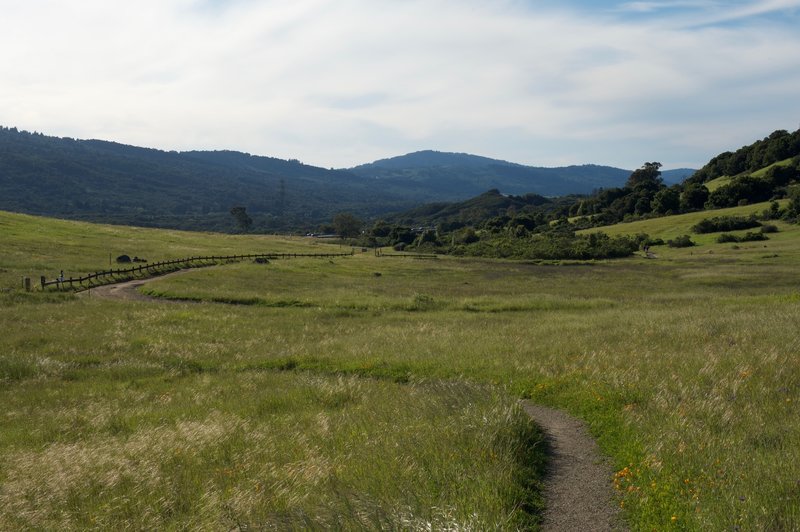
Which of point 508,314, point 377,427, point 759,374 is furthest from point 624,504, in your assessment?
point 508,314

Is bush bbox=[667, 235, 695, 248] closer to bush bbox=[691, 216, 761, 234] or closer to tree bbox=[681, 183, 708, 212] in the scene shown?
bush bbox=[691, 216, 761, 234]

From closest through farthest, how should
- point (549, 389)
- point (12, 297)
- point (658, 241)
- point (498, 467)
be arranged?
1. point (498, 467)
2. point (549, 389)
3. point (12, 297)
4. point (658, 241)

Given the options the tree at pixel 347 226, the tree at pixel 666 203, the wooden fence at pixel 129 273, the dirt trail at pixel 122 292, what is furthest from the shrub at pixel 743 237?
the tree at pixel 347 226

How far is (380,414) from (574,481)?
16.6 feet

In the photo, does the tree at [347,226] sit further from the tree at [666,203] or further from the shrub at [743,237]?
the shrub at [743,237]

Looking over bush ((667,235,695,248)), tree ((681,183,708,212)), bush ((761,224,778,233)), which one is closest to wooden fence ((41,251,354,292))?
bush ((667,235,695,248))

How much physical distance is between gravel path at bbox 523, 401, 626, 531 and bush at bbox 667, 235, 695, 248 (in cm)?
9347

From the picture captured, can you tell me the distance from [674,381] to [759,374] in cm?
178

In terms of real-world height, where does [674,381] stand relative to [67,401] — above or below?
above

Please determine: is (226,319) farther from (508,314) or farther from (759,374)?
(759,374)

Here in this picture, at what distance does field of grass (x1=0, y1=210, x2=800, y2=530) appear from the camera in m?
7.46

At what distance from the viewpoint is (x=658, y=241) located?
10262 centimetres

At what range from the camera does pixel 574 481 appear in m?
8.58

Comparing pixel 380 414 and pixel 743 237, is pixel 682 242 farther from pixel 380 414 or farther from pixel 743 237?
pixel 380 414
